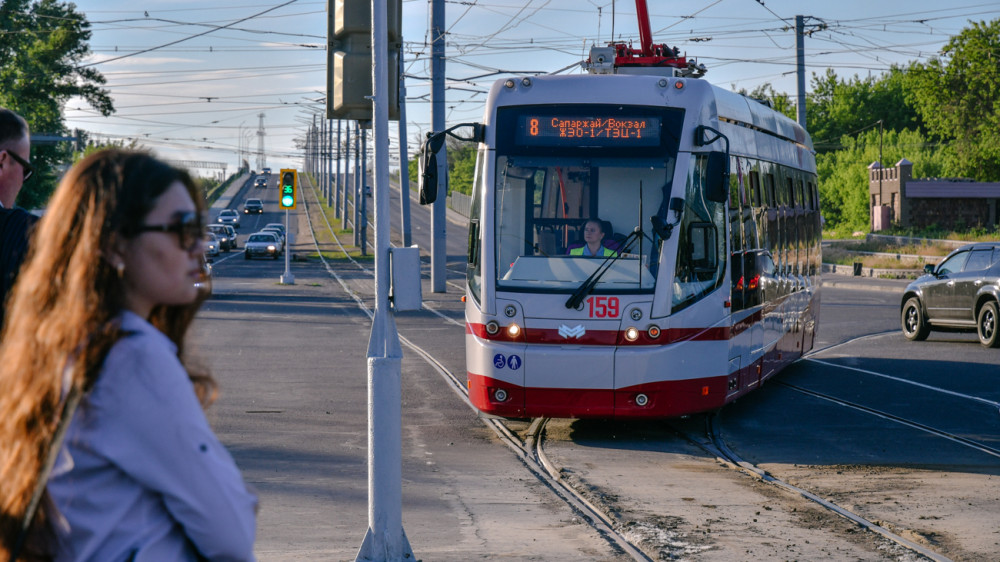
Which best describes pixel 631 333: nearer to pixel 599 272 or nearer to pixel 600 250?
pixel 599 272

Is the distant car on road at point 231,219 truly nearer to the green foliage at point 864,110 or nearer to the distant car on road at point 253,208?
the distant car on road at point 253,208

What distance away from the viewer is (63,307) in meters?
2.04

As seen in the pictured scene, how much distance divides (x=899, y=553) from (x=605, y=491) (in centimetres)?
237

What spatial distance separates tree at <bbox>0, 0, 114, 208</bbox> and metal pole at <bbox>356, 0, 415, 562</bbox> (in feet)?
211

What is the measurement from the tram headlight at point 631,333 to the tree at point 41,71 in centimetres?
6182

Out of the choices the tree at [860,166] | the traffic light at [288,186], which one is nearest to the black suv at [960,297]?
the traffic light at [288,186]

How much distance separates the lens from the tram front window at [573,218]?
10.4 metres

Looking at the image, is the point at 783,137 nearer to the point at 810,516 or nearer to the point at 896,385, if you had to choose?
the point at 896,385

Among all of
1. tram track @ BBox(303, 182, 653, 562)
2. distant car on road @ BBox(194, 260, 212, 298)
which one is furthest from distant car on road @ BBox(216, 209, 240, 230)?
distant car on road @ BBox(194, 260, 212, 298)

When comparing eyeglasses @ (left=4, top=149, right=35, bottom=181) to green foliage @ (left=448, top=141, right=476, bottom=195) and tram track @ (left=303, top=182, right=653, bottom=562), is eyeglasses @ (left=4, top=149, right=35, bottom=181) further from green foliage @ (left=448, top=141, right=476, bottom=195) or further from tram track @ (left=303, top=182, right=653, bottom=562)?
green foliage @ (left=448, top=141, right=476, bottom=195)

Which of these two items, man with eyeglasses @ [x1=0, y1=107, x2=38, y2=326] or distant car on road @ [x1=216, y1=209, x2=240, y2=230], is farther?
distant car on road @ [x1=216, y1=209, x2=240, y2=230]

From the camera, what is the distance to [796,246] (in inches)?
620

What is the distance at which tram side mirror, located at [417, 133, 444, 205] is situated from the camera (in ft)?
32.5

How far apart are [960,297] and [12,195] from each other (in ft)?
62.0
